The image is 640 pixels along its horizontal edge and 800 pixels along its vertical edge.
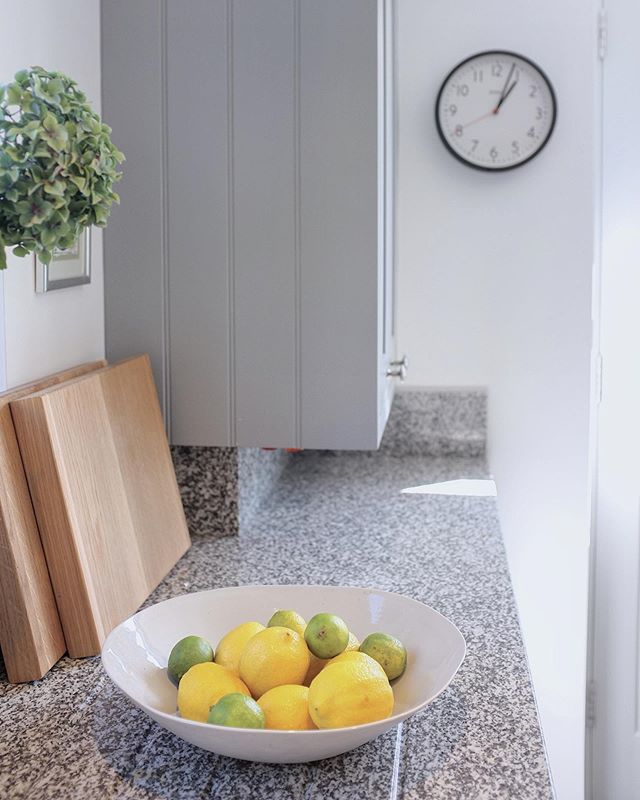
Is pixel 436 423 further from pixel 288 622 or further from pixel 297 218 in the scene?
pixel 288 622

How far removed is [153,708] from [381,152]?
0.94 m

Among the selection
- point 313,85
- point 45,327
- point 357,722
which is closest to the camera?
point 357,722

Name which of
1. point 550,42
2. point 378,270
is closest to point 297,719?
point 378,270

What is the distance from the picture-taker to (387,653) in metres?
0.92

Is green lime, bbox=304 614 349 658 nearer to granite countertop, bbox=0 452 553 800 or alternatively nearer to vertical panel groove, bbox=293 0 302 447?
granite countertop, bbox=0 452 553 800

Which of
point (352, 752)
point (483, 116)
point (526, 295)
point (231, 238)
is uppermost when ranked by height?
point (483, 116)

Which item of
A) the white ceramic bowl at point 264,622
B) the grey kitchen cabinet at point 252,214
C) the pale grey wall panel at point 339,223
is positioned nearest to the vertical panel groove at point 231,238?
the grey kitchen cabinet at point 252,214

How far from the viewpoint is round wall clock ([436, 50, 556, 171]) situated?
→ 7.04 ft

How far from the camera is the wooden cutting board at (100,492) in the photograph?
A: 1044mm

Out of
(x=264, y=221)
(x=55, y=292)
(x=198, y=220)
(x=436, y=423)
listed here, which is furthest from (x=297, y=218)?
(x=436, y=423)

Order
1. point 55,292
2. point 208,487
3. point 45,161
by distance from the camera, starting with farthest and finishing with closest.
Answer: point 208,487 < point 55,292 < point 45,161

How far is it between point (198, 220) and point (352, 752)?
850mm

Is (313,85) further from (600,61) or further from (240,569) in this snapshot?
(600,61)

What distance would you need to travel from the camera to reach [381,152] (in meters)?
1.45
